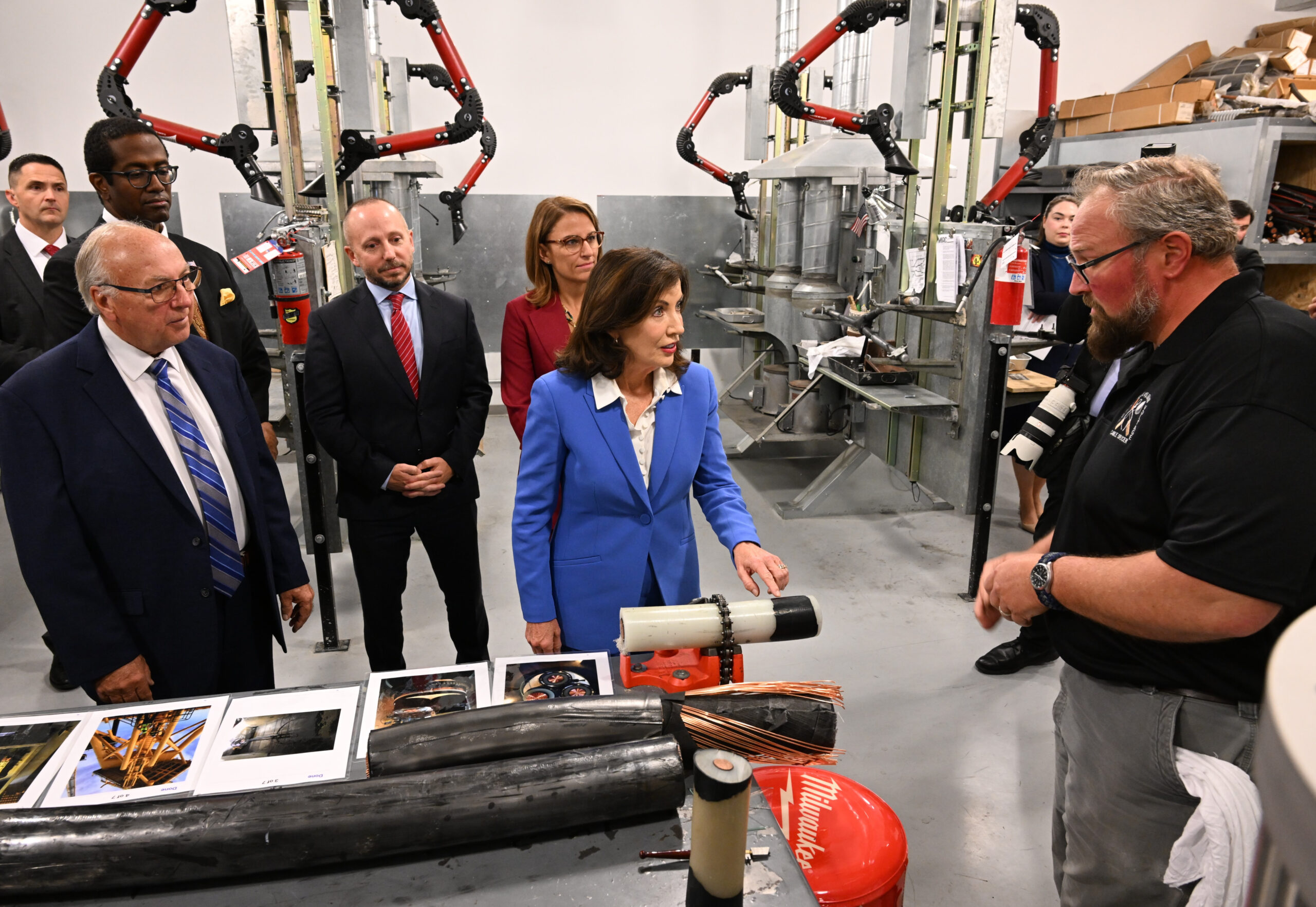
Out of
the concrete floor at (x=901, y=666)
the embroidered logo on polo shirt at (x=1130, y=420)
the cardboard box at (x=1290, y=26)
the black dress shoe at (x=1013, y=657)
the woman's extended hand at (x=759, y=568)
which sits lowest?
the concrete floor at (x=901, y=666)

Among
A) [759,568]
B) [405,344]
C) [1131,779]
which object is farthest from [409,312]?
[1131,779]

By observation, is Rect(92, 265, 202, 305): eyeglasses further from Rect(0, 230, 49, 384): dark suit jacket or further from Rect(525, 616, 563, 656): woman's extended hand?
Rect(0, 230, 49, 384): dark suit jacket

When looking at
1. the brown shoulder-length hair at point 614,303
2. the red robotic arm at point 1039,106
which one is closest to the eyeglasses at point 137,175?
the brown shoulder-length hair at point 614,303

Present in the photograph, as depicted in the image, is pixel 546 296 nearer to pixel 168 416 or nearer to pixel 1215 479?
pixel 168 416

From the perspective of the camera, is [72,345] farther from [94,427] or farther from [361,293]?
[361,293]

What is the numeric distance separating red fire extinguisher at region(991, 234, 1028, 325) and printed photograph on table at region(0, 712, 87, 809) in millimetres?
3303

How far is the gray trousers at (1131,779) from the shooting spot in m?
1.31

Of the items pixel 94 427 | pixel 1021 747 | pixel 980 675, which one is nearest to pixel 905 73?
pixel 980 675

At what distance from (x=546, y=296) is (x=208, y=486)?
1240mm

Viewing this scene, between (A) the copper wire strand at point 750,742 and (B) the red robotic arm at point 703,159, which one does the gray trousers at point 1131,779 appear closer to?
→ (A) the copper wire strand at point 750,742

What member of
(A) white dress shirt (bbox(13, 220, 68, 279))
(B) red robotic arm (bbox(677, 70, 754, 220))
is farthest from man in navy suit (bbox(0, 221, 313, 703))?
(B) red robotic arm (bbox(677, 70, 754, 220))

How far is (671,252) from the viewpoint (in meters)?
6.72

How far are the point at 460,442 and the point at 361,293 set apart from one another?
0.52 meters

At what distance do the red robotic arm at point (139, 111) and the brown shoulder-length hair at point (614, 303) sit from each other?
8.88 ft
